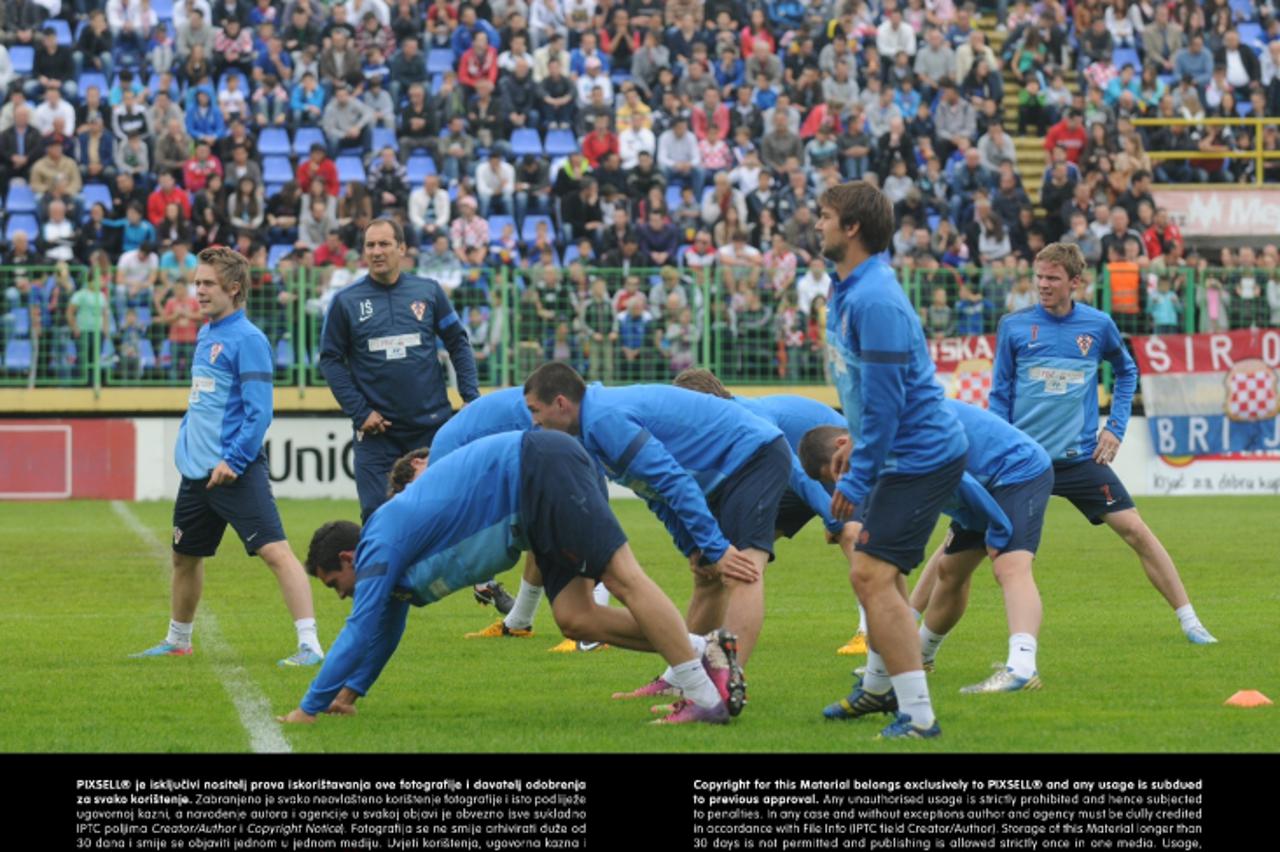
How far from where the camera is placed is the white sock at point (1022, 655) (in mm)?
9570

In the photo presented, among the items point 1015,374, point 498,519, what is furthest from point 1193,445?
point 498,519

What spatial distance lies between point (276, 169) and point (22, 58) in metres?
4.25

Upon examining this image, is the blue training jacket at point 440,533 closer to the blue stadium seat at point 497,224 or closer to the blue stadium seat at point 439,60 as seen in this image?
the blue stadium seat at point 497,224

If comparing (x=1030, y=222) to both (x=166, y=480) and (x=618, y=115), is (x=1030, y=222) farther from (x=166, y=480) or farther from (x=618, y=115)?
(x=166, y=480)

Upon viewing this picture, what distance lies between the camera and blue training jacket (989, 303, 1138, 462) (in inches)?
452

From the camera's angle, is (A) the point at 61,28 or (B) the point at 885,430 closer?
(B) the point at 885,430

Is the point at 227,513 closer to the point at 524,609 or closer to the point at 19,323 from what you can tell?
the point at 524,609

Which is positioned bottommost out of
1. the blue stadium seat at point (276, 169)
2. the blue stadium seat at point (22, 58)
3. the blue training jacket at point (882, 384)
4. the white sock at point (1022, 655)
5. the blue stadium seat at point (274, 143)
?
the white sock at point (1022, 655)

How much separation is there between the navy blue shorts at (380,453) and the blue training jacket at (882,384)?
4829 mm

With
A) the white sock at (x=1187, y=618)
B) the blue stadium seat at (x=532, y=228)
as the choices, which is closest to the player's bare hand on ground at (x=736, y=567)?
the white sock at (x=1187, y=618)

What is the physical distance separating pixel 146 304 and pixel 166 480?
7.86ft

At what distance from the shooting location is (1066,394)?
11.5 m

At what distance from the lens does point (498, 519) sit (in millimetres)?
8164

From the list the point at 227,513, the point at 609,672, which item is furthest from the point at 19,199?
the point at 609,672
